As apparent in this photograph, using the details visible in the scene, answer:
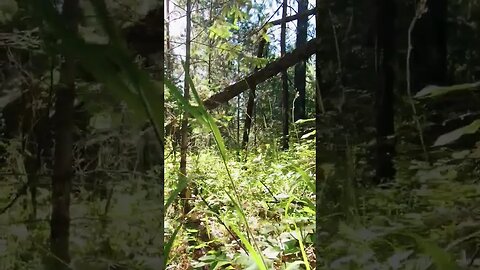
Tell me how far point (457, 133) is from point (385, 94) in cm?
16

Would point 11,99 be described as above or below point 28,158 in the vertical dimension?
above

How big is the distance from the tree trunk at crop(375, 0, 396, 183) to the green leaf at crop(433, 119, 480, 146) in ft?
0.30

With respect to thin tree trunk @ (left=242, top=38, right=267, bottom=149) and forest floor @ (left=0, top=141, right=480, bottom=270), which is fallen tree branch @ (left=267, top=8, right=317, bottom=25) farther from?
forest floor @ (left=0, top=141, right=480, bottom=270)

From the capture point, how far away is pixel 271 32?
1679mm

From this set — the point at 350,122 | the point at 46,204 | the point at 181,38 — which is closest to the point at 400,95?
the point at 350,122

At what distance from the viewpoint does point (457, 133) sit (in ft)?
3.13

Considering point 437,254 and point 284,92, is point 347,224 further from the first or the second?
point 284,92

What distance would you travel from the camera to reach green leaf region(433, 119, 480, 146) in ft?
3.13

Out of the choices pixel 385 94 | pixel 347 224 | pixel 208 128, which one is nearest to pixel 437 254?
pixel 347 224

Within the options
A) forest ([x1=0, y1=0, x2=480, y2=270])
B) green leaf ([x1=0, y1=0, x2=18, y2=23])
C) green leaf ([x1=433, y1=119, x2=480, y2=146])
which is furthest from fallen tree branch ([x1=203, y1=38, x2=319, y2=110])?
green leaf ([x1=0, y1=0, x2=18, y2=23])

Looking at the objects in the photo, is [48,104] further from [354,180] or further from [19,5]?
[354,180]

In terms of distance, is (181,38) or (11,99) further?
(181,38)

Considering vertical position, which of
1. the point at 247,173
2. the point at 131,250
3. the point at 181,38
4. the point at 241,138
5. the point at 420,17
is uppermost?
the point at 181,38

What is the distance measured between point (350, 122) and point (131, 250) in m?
0.50
